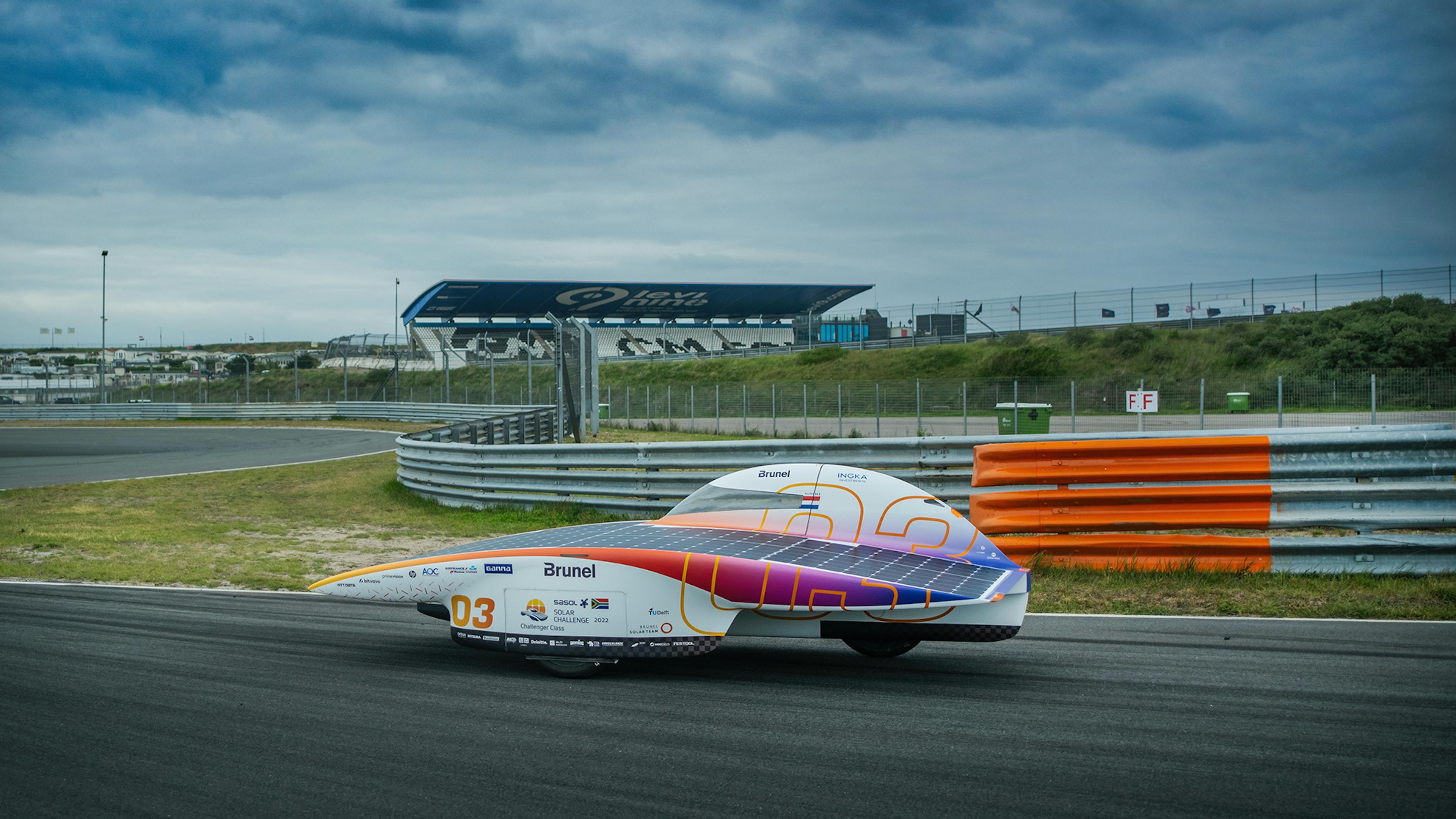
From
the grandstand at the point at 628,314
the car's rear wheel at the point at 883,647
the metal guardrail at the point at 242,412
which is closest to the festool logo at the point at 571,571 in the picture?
the car's rear wheel at the point at 883,647

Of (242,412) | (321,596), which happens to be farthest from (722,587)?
(242,412)

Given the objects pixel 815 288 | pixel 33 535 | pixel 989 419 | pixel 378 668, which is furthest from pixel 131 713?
pixel 815 288

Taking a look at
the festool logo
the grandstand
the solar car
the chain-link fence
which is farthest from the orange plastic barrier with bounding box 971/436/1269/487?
the grandstand

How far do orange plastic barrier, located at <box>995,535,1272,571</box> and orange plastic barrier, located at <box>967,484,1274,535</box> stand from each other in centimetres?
9

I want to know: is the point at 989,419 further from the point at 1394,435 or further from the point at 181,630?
the point at 181,630

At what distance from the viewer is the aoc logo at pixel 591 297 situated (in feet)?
225

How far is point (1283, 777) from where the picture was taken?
3.74 m

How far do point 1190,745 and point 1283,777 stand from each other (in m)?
0.41

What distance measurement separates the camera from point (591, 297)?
69688mm

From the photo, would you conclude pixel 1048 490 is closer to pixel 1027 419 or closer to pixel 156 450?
pixel 1027 419

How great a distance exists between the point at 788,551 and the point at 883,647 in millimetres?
845

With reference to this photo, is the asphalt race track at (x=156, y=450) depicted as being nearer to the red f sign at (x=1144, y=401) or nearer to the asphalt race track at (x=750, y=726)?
the asphalt race track at (x=750, y=726)

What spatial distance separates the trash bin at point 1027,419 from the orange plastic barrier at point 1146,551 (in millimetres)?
15296

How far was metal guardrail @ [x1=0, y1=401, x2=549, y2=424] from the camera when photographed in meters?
44.7
